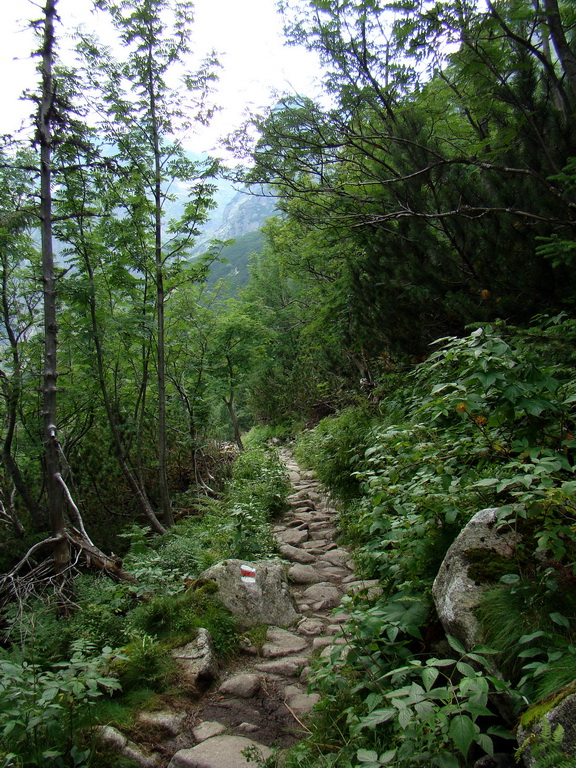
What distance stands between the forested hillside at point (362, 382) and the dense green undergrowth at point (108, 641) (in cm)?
2

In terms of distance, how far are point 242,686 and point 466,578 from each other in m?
1.91

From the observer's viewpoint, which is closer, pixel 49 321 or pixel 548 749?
pixel 548 749

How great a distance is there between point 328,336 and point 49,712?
27.4 feet

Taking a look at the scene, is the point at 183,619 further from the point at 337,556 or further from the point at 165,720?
the point at 337,556

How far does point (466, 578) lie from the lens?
227 centimetres

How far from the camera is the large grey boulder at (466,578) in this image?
214 centimetres

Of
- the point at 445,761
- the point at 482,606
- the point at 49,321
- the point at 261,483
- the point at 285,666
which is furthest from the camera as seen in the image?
the point at 261,483

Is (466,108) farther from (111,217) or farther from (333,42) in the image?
(111,217)

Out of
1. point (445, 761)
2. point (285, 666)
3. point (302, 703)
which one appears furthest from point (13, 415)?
point (445, 761)

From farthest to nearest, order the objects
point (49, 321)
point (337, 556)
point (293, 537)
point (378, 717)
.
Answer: point (293, 537) < point (337, 556) < point (49, 321) < point (378, 717)

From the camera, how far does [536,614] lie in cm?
191

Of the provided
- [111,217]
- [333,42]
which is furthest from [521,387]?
[111,217]

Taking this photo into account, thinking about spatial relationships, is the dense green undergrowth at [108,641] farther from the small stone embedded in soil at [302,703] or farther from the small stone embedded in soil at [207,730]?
the small stone embedded in soil at [302,703]

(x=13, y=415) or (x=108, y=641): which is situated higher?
(x=13, y=415)
